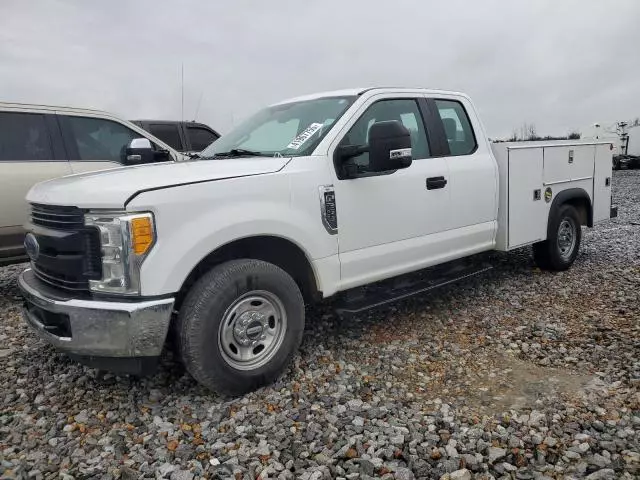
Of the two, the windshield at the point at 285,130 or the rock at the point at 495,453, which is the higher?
the windshield at the point at 285,130

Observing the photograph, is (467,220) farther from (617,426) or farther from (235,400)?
(235,400)

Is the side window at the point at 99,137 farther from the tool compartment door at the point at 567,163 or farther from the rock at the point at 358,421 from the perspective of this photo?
the tool compartment door at the point at 567,163

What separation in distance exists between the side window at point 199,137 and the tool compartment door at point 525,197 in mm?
6860

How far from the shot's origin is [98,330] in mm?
2814

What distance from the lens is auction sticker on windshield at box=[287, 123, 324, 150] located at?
373 centimetres

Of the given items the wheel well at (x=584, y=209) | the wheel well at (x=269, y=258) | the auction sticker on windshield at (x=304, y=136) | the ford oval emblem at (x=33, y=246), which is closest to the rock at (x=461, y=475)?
the wheel well at (x=269, y=258)

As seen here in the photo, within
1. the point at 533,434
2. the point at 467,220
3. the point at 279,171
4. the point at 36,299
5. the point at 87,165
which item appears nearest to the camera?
the point at 533,434

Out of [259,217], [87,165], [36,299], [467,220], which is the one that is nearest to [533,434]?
[259,217]

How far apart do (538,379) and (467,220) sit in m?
1.65

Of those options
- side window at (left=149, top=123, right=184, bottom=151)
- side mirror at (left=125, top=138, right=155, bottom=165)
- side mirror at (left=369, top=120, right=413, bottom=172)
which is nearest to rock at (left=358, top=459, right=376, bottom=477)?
side mirror at (left=369, top=120, right=413, bottom=172)

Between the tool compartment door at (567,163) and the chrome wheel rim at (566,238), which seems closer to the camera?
the tool compartment door at (567,163)

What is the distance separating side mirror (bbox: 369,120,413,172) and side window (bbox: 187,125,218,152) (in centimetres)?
756

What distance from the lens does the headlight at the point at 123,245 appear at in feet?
8.99

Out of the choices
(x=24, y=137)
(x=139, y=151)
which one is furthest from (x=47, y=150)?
(x=139, y=151)
